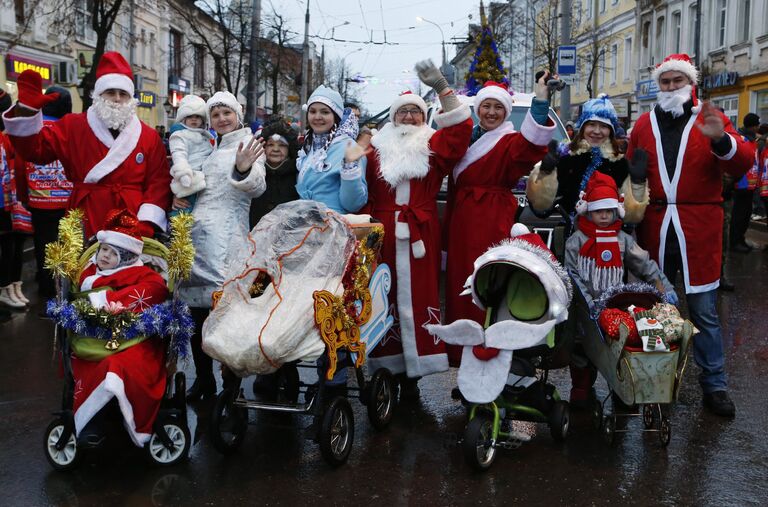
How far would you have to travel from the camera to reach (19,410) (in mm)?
5285

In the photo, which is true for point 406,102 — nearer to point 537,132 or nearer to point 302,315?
point 537,132

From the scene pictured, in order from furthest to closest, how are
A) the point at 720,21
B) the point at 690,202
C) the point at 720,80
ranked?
the point at 720,21 < the point at 720,80 < the point at 690,202

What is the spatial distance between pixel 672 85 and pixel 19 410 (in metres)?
4.70

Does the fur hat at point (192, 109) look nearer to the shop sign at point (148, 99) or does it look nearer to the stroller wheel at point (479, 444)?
the stroller wheel at point (479, 444)

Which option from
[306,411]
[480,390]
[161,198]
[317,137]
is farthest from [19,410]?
[480,390]

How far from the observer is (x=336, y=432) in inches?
173

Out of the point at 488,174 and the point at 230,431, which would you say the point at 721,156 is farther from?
the point at 230,431

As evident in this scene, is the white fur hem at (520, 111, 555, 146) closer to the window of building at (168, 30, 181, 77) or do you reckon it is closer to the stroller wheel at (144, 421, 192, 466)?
the stroller wheel at (144, 421, 192, 466)

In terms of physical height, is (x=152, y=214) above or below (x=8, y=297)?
above

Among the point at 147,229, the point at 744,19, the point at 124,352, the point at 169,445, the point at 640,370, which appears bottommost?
the point at 169,445

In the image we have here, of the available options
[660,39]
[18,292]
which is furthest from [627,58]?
[18,292]

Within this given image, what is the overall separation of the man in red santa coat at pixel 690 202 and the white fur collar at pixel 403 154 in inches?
57.9

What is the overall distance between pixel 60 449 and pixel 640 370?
3.12 m

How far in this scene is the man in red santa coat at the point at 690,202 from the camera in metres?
5.15
